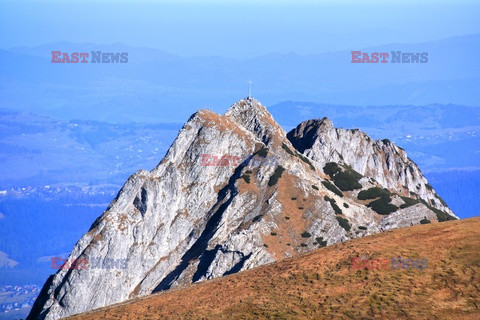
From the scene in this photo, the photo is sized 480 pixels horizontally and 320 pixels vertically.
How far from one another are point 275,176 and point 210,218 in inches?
464

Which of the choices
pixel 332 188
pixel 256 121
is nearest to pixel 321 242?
pixel 332 188

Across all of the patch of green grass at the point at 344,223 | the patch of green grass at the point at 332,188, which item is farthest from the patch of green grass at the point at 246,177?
the patch of green grass at the point at 344,223

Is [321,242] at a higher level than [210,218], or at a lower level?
lower

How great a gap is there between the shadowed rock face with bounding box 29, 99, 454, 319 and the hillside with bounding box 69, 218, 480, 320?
3103cm

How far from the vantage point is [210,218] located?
11469 cm

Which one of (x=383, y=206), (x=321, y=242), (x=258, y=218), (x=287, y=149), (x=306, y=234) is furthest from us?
(x=287, y=149)

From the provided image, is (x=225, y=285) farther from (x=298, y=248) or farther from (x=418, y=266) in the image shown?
(x=298, y=248)

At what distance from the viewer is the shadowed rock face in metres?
104

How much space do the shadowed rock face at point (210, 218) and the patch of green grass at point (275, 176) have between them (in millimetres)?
151

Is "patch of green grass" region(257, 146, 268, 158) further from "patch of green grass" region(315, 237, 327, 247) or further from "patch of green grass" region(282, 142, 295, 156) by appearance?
"patch of green grass" region(315, 237, 327, 247)

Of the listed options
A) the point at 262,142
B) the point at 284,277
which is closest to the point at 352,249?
the point at 284,277

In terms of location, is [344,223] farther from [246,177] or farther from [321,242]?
[246,177]

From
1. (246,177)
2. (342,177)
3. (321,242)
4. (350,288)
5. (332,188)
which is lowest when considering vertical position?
(321,242)

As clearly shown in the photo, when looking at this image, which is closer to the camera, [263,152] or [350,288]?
[350,288]
